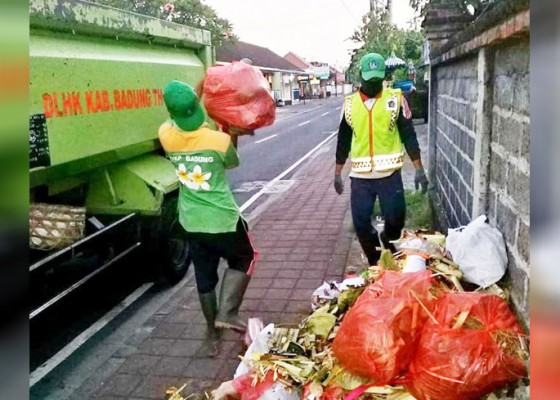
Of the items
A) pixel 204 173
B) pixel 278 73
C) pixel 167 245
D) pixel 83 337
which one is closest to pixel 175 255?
pixel 167 245

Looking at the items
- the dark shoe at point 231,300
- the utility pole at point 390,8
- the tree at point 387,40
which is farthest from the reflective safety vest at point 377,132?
the utility pole at point 390,8

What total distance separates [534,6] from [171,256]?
445cm

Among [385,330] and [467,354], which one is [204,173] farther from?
[467,354]

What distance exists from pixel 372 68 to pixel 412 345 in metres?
2.49

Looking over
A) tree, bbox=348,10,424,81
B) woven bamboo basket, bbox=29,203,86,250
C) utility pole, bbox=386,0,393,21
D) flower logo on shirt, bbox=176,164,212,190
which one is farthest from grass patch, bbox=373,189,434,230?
utility pole, bbox=386,0,393,21

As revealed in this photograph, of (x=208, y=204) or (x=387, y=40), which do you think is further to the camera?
(x=387, y=40)

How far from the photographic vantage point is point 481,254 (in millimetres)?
2580

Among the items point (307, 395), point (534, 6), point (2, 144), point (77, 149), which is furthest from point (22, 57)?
point (77, 149)

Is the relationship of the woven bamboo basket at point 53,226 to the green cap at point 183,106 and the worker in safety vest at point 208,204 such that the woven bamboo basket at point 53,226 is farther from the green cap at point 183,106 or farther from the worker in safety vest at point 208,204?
the green cap at point 183,106

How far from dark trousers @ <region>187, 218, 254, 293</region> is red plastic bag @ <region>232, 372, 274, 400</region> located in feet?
3.69

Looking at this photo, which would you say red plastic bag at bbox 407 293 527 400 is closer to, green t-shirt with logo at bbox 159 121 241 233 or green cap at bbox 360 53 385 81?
green t-shirt with logo at bbox 159 121 241 233

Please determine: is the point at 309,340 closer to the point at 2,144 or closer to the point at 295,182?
the point at 2,144

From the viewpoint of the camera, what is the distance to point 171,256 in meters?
5.03

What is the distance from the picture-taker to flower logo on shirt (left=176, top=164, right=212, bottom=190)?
11.6 ft
